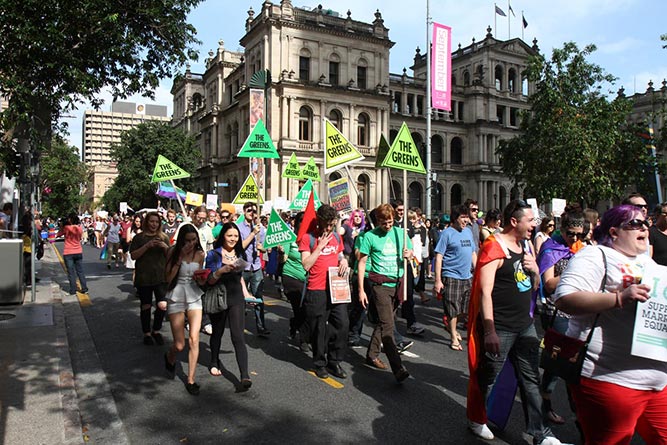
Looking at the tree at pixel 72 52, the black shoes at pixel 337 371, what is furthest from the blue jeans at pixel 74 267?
the black shoes at pixel 337 371

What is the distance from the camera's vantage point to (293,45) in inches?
1727

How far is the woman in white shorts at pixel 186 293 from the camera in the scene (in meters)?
5.43

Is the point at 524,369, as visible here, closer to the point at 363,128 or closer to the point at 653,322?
the point at 653,322

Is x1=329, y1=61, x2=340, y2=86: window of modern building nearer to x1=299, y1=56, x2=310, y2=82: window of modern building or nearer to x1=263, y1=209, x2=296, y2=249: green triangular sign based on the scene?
x1=299, y1=56, x2=310, y2=82: window of modern building

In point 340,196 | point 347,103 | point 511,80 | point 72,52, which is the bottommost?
point 340,196

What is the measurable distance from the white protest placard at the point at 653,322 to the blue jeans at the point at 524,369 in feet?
5.18

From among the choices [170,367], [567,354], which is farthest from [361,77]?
[567,354]

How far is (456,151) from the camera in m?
57.5

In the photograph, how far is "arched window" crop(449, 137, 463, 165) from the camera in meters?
57.1

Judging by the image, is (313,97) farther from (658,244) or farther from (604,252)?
(604,252)

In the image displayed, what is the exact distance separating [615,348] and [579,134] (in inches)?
828

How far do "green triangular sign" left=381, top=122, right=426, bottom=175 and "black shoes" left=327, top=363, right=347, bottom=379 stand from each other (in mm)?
3264

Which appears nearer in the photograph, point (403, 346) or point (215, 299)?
point (215, 299)

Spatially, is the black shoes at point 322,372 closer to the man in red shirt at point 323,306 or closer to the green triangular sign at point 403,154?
the man in red shirt at point 323,306
